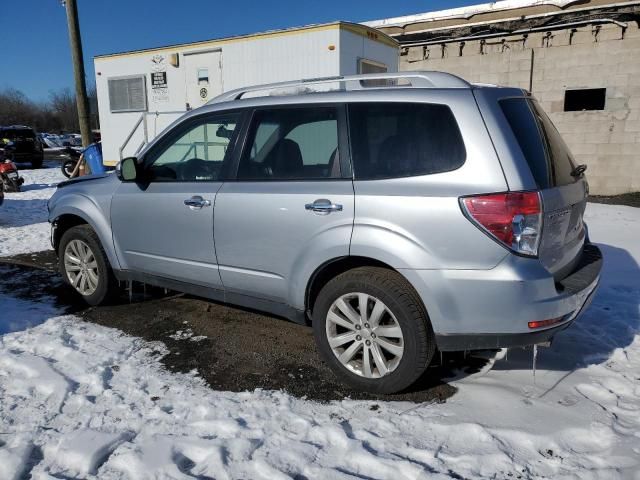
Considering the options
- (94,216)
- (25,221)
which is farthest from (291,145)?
(25,221)

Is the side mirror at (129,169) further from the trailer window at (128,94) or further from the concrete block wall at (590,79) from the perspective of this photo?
the concrete block wall at (590,79)

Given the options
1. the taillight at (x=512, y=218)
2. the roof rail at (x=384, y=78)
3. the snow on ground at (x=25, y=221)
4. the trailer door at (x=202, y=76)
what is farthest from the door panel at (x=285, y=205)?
the trailer door at (x=202, y=76)

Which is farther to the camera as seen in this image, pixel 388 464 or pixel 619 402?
pixel 619 402

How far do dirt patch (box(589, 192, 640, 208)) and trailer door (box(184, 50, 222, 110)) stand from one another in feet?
25.8

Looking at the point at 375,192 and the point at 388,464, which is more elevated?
the point at 375,192

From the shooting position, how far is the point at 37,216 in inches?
383

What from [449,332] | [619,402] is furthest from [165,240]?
[619,402]

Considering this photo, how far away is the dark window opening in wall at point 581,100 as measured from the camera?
11.9m

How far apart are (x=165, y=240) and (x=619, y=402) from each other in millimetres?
3241

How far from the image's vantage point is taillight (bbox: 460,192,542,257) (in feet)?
9.09

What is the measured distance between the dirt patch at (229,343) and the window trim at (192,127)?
120cm

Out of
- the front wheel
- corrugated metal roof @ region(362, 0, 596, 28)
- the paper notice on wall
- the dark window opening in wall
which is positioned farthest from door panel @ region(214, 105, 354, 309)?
the front wheel

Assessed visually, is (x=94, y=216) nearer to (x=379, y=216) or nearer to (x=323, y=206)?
(x=323, y=206)

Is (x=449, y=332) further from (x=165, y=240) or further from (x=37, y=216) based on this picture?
(x=37, y=216)
